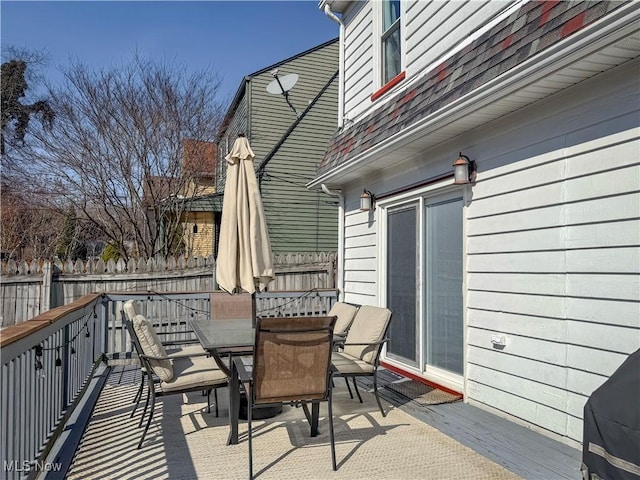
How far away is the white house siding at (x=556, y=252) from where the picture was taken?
2803 millimetres

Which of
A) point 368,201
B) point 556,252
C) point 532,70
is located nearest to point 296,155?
point 368,201

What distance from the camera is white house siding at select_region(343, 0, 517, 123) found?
4.12 metres

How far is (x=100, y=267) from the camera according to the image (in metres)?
8.04

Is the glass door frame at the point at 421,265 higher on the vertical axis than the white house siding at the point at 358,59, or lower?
lower

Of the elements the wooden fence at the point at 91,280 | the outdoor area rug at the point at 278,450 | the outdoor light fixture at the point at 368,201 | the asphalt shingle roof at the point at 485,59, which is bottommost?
the outdoor area rug at the point at 278,450

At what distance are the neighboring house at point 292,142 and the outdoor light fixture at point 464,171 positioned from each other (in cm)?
809

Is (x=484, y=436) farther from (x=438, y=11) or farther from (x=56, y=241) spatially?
(x=56, y=241)

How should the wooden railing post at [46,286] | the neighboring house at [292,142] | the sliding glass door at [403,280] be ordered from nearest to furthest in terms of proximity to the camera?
1. the sliding glass door at [403,280]
2. the wooden railing post at [46,286]
3. the neighboring house at [292,142]

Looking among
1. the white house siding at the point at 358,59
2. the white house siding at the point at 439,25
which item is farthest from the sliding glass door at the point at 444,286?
the white house siding at the point at 358,59

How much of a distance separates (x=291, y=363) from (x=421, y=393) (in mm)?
1978

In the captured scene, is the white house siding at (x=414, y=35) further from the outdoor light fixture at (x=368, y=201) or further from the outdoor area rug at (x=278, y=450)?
the outdoor area rug at (x=278, y=450)

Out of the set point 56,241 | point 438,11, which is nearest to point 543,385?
point 438,11

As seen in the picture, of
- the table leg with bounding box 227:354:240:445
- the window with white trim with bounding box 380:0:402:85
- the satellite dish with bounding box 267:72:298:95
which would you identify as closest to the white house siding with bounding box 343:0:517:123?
the window with white trim with bounding box 380:0:402:85

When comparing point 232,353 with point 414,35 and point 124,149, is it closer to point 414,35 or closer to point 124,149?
point 414,35
